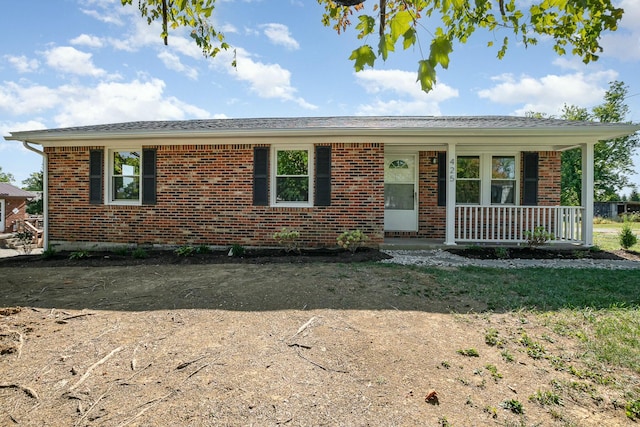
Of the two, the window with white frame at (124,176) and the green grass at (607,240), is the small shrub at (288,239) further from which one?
the green grass at (607,240)

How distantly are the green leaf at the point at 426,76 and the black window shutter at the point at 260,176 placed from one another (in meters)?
6.24

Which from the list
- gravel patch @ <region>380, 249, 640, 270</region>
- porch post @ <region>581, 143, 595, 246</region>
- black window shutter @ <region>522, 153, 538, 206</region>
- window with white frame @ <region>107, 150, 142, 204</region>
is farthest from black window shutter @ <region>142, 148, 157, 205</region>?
porch post @ <region>581, 143, 595, 246</region>

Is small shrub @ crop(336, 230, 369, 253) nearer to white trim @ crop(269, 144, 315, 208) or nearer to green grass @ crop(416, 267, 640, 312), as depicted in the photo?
white trim @ crop(269, 144, 315, 208)

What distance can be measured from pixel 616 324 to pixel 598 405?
1.65m

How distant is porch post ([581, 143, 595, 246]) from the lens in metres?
7.47

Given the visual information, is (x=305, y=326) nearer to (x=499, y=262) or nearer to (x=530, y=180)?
(x=499, y=262)

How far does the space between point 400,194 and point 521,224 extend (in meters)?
2.86

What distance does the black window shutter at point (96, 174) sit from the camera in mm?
8312

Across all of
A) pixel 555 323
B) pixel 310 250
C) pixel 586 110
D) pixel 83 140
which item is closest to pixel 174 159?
pixel 83 140

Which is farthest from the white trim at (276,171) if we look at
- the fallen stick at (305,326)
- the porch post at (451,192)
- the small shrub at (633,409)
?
the small shrub at (633,409)

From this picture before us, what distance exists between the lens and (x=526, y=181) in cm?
855

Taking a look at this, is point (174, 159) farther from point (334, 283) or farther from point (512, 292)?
point (512, 292)

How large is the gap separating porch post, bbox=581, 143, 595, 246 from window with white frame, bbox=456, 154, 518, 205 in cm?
143

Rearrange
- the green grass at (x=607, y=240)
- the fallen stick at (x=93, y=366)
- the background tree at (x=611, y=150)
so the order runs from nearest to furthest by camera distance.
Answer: the fallen stick at (x=93, y=366)
the green grass at (x=607, y=240)
the background tree at (x=611, y=150)
